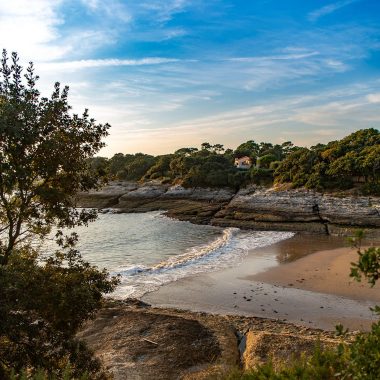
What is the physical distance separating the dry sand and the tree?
16311 millimetres

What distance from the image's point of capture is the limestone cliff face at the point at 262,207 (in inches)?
1624

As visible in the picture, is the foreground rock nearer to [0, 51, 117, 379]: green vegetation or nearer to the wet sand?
the wet sand

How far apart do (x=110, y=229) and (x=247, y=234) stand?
16.8 meters

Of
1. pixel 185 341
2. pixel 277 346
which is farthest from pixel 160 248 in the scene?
pixel 277 346

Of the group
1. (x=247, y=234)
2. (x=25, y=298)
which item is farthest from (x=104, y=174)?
(x=247, y=234)

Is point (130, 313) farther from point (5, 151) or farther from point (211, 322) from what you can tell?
point (5, 151)

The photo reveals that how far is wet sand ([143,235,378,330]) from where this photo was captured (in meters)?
17.4

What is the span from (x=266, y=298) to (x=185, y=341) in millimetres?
7380

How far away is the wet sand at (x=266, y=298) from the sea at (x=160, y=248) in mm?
1486

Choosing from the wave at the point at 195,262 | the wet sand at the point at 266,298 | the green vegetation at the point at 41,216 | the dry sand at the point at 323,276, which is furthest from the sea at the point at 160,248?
the green vegetation at the point at 41,216

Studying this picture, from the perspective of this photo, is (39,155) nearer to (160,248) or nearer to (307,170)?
(160,248)

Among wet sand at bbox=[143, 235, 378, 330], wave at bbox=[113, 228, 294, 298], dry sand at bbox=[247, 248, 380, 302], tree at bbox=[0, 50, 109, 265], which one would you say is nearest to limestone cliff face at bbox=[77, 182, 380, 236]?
wave at bbox=[113, 228, 294, 298]

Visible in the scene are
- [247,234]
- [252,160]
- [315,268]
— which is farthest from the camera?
[252,160]

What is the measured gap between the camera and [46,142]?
27.3ft
